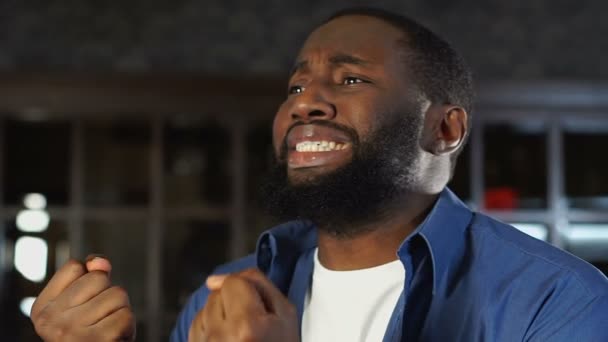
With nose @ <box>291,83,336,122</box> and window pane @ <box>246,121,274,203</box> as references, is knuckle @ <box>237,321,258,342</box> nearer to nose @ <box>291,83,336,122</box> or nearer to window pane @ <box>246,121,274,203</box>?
nose @ <box>291,83,336,122</box>

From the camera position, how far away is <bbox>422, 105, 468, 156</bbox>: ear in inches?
60.8

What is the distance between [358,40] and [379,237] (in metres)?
0.37

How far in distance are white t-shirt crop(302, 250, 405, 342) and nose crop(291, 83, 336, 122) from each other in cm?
28

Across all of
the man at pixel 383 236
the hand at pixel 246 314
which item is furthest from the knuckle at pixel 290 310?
the man at pixel 383 236

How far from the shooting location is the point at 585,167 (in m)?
3.50

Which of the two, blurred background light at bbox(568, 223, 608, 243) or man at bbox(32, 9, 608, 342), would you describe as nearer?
man at bbox(32, 9, 608, 342)

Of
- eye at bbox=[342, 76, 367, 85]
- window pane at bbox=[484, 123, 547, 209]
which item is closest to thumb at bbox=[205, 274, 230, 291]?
eye at bbox=[342, 76, 367, 85]

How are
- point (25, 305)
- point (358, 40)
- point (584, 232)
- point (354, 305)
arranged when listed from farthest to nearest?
point (584, 232), point (25, 305), point (358, 40), point (354, 305)

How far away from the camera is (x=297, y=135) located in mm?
1485

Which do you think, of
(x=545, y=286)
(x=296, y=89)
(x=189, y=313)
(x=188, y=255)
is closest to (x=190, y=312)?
(x=189, y=313)

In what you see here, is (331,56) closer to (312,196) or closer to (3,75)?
(312,196)

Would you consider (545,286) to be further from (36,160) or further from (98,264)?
(36,160)

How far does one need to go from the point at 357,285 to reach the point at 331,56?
0.42 meters

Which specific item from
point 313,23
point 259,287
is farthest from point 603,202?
point 259,287
